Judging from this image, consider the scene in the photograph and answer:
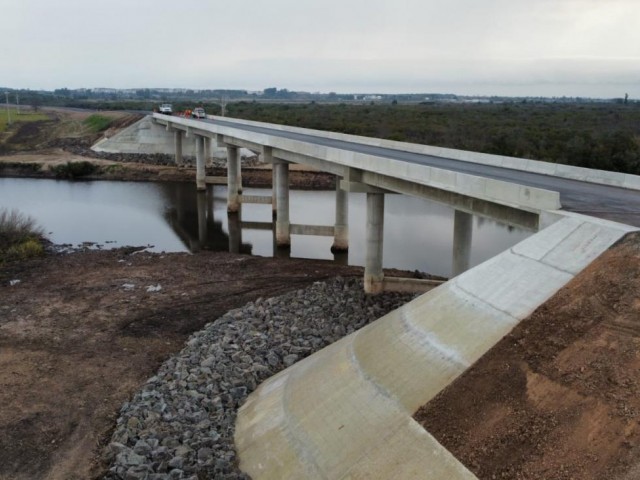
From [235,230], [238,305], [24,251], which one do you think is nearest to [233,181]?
[235,230]

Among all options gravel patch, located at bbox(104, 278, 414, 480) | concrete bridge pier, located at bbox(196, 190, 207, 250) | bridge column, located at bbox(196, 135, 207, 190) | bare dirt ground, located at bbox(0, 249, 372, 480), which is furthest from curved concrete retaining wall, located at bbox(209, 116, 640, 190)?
bridge column, located at bbox(196, 135, 207, 190)

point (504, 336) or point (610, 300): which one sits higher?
point (610, 300)

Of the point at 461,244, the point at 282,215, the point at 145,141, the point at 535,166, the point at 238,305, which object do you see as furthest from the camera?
the point at 145,141

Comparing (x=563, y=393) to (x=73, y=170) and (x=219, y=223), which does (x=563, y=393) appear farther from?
(x=73, y=170)

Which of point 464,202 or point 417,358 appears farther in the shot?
point 464,202

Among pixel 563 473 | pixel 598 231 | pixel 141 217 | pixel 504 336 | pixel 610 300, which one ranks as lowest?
pixel 141 217

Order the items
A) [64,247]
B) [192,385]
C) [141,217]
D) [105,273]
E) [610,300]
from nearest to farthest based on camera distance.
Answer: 1. [610,300]
2. [192,385]
3. [105,273]
4. [64,247]
5. [141,217]

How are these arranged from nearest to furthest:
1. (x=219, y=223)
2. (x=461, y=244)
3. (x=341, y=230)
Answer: (x=461, y=244), (x=341, y=230), (x=219, y=223)

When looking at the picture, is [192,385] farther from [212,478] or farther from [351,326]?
[351,326]

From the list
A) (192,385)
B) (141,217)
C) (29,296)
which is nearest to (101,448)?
(192,385)
